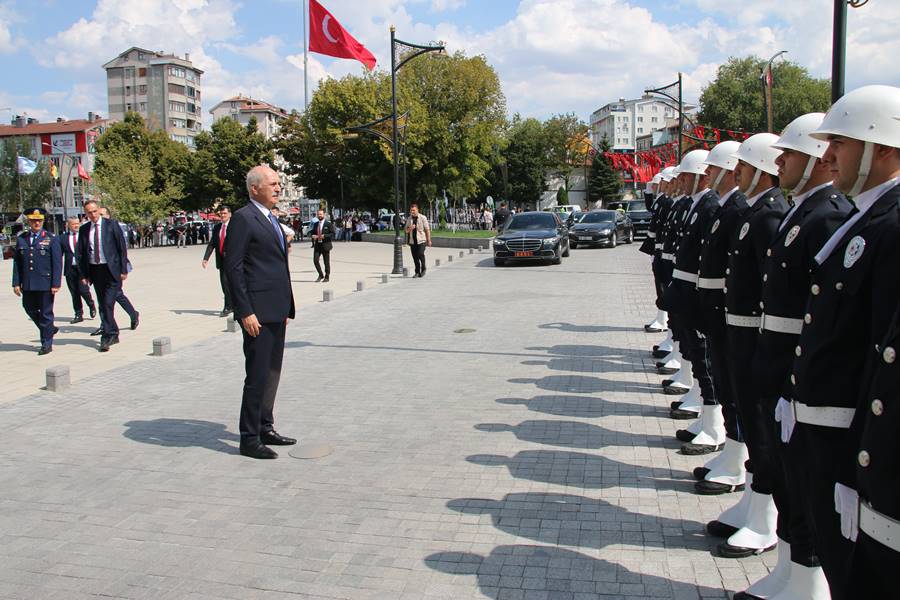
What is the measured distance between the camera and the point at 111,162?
53.4m

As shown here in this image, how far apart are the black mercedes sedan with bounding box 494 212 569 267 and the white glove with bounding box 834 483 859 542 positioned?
2154 cm

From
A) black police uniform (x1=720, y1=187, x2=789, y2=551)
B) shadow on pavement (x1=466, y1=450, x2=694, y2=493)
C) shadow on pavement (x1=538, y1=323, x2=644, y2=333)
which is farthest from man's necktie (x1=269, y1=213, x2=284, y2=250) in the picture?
shadow on pavement (x1=538, y1=323, x2=644, y2=333)

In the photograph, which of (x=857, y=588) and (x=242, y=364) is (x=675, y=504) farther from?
(x=242, y=364)

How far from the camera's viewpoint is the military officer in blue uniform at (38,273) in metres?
10.5

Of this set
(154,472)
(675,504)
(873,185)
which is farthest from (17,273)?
(873,185)

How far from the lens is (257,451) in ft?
19.7

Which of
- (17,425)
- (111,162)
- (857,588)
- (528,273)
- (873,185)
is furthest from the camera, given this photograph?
(111,162)

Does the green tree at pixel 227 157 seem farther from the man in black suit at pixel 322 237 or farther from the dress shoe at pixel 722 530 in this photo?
the dress shoe at pixel 722 530

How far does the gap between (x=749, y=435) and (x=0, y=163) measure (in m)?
101

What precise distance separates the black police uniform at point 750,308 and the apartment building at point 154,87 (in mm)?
110851

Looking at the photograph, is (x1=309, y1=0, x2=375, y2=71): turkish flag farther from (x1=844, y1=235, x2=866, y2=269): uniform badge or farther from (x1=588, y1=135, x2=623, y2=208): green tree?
(x1=588, y1=135, x2=623, y2=208): green tree

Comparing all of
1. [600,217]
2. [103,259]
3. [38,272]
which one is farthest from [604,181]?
[38,272]

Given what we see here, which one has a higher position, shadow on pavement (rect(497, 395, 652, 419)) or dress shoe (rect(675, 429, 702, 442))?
dress shoe (rect(675, 429, 702, 442))

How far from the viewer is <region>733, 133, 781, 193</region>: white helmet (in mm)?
4207
